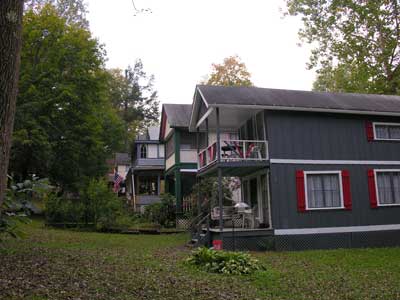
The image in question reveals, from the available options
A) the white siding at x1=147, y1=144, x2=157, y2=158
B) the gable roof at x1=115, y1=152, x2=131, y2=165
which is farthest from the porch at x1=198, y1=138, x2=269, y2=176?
the gable roof at x1=115, y1=152, x2=131, y2=165

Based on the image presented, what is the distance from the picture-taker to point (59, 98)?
22641 mm

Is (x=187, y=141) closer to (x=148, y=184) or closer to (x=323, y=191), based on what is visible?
(x=148, y=184)

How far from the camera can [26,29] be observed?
23.1 meters

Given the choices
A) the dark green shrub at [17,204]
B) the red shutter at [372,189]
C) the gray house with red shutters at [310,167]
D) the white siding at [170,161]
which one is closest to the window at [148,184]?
the white siding at [170,161]

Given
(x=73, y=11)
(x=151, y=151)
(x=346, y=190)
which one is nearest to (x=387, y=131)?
(x=346, y=190)

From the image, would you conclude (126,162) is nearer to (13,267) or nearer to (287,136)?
(287,136)

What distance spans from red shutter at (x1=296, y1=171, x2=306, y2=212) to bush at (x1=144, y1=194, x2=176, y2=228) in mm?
9129

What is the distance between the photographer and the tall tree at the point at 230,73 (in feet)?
118

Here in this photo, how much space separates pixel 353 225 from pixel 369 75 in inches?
508

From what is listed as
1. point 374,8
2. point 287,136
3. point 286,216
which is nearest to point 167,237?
point 286,216

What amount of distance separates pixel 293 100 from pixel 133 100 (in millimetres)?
35780

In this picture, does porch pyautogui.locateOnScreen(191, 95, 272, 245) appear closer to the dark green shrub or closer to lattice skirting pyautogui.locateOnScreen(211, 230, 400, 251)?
lattice skirting pyautogui.locateOnScreen(211, 230, 400, 251)

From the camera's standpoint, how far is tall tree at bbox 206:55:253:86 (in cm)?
3588

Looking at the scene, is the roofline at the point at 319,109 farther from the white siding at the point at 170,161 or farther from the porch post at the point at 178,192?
the white siding at the point at 170,161
